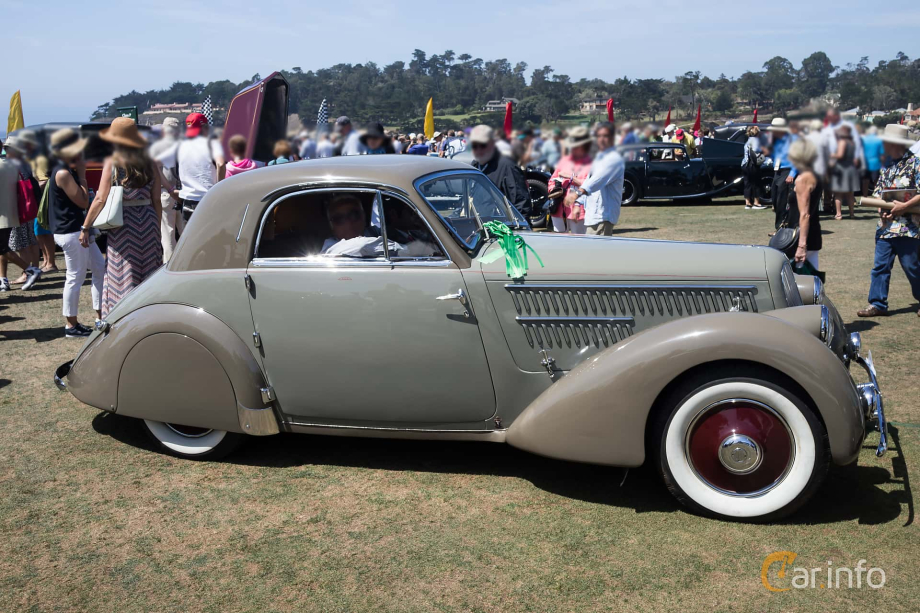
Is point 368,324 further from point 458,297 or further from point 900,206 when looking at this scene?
point 900,206

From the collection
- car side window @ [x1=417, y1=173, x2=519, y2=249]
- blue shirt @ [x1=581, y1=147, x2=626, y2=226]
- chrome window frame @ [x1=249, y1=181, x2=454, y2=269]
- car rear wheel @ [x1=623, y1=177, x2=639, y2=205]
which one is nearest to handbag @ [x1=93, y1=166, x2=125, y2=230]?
chrome window frame @ [x1=249, y1=181, x2=454, y2=269]

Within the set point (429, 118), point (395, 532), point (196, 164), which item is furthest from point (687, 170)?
point (395, 532)

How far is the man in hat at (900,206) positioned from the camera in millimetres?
6375

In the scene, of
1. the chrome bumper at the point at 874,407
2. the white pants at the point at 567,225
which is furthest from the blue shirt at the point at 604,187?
the chrome bumper at the point at 874,407

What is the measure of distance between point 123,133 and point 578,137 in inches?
149

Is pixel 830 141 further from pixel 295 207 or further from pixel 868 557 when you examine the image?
pixel 295 207

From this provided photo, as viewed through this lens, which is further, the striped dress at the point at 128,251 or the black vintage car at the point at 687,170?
the black vintage car at the point at 687,170

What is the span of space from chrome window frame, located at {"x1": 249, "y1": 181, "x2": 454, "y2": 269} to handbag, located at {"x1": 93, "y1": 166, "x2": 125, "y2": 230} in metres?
2.25

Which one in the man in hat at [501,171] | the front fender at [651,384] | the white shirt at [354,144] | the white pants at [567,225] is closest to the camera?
the front fender at [651,384]

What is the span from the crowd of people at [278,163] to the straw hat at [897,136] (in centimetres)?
1

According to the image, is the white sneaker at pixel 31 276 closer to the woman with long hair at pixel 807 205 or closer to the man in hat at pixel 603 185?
the man in hat at pixel 603 185

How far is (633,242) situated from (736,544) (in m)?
1.63

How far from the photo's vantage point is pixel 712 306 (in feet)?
11.7

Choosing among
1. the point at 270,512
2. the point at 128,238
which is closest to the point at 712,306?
the point at 270,512
